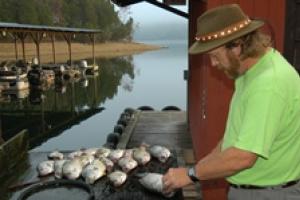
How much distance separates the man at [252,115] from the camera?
212 centimetres

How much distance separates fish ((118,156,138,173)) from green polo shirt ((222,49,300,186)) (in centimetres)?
446

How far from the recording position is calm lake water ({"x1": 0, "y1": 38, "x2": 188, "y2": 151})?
18.7 m

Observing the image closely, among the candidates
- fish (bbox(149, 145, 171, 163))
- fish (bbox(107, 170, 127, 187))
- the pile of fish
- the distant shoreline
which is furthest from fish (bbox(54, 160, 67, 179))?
the distant shoreline

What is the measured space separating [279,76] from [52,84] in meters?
34.8

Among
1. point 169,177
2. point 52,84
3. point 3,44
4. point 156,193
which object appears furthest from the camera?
point 3,44

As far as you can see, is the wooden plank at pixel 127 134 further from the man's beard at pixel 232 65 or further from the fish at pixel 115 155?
the man's beard at pixel 232 65

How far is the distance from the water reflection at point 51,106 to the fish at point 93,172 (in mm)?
8421

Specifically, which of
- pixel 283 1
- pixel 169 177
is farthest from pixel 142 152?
pixel 169 177

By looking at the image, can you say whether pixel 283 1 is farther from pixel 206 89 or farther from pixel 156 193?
pixel 156 193

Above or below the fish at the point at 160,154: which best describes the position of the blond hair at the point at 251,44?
above

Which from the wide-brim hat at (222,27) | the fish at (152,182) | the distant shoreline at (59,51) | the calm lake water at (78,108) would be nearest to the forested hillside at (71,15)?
the distant shoreline at (59,51)

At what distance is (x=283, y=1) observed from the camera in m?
6.00

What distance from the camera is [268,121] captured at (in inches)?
82.8

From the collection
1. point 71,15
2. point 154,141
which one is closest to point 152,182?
point 154,141
